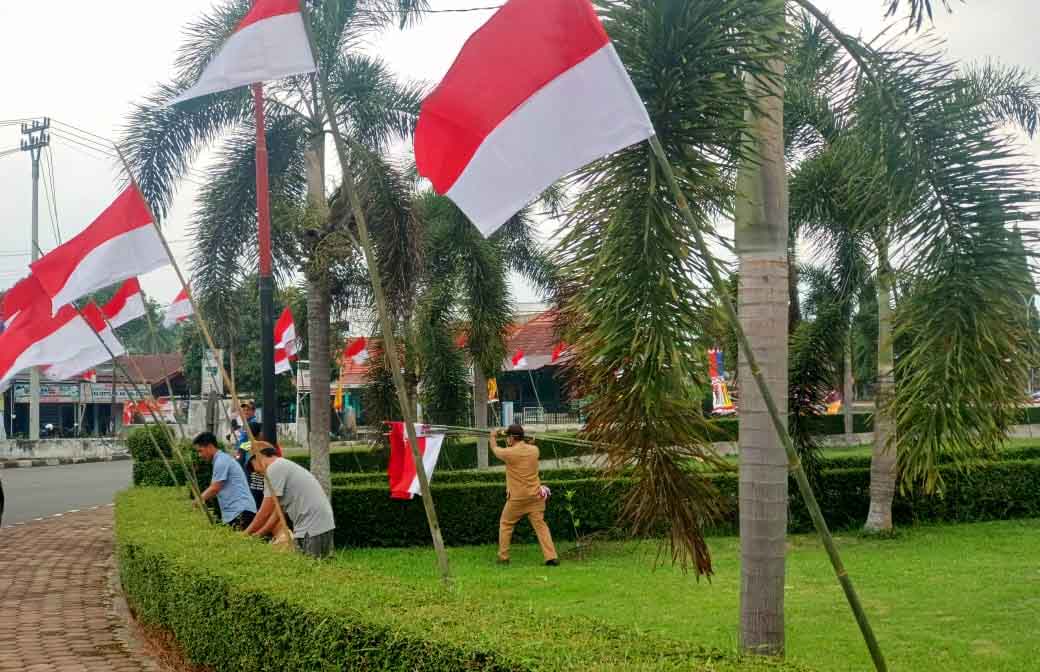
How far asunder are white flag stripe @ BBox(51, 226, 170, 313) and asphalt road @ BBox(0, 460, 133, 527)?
30.7 feet

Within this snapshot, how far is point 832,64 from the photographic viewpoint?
239 inches

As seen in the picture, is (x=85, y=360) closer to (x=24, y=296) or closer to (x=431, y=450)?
(x=24, y=296)

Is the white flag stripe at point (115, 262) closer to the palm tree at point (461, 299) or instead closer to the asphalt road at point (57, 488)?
the asphalt road at point (57, 488)

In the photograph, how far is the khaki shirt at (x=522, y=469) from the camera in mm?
12555

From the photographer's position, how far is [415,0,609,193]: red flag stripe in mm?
4270

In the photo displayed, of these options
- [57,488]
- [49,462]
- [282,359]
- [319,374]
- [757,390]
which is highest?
[282,359]

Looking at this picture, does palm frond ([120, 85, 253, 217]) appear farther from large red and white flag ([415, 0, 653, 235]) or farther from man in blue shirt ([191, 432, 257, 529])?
large red and white flag ([415, 0, 653, 235])

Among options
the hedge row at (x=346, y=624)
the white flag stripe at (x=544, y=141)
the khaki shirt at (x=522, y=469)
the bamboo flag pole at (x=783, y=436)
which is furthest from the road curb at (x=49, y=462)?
the bamboo flag pole at (x=783, y=436)

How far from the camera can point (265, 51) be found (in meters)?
6.12

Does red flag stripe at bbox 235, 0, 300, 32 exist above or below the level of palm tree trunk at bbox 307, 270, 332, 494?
above

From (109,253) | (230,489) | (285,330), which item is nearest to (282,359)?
(285,330)

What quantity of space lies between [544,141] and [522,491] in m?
8.70

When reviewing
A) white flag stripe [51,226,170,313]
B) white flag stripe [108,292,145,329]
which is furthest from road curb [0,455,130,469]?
white flag stripe [51,226,170,313]

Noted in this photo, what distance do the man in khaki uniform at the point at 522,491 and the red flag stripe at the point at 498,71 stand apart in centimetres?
817
